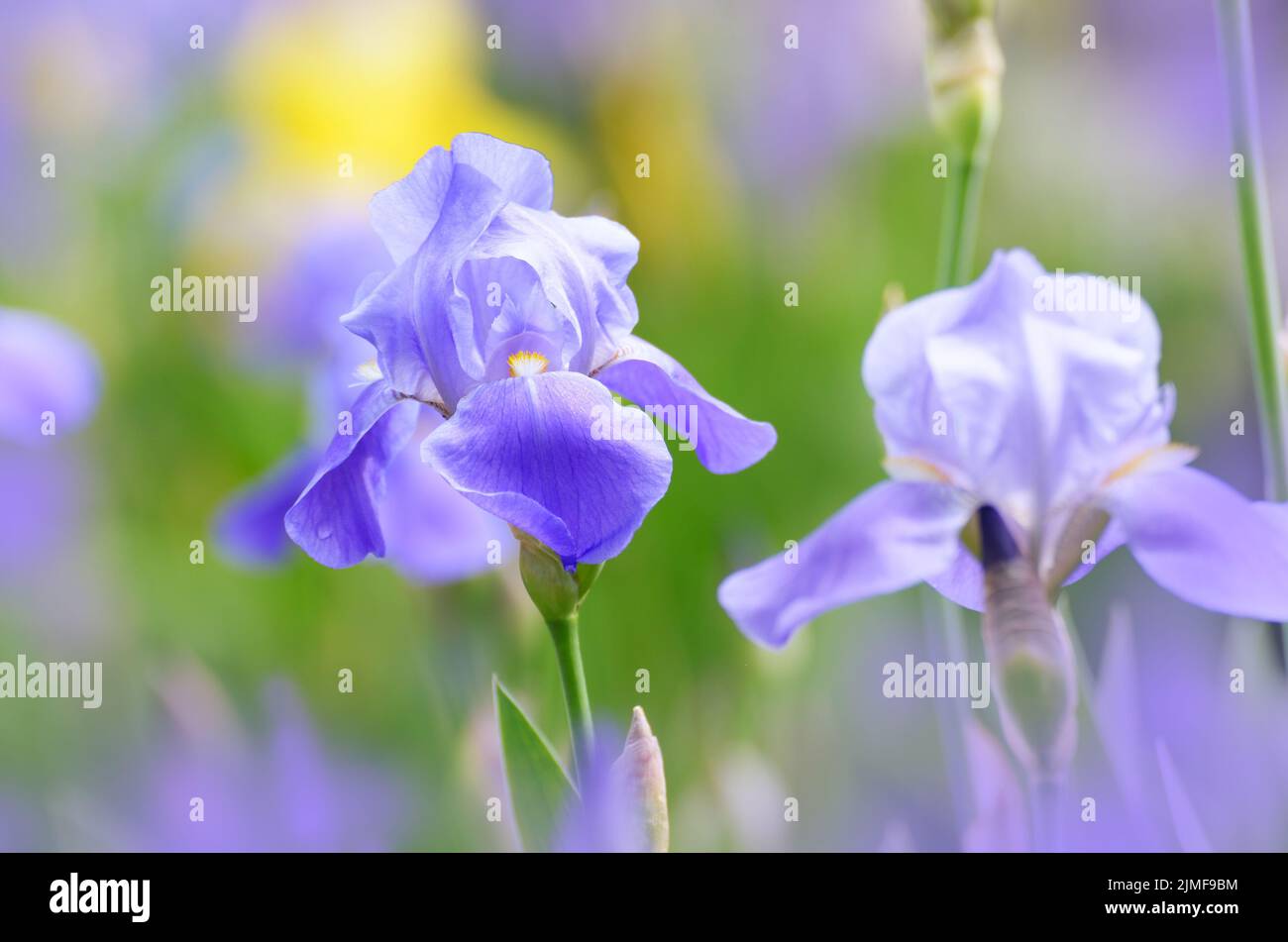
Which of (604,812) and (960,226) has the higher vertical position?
(960,226)

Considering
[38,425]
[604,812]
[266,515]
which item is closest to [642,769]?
[604,812]

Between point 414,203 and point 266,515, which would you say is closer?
point 414,203

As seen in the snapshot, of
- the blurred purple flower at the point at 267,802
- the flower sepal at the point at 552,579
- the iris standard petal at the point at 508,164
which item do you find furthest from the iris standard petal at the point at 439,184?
the blurred purple flower at the point at 267,802

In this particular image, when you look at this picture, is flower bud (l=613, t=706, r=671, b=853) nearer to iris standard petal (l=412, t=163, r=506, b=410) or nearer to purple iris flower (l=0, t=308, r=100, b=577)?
iris standard petal (l=412, t=163, r=506, b=410)

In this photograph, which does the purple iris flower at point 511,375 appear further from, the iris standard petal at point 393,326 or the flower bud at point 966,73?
the flower bud at point 966,73

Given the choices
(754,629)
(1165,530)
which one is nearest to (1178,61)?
(1165,530)

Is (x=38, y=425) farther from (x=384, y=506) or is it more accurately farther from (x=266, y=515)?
(x=384, y=506)
